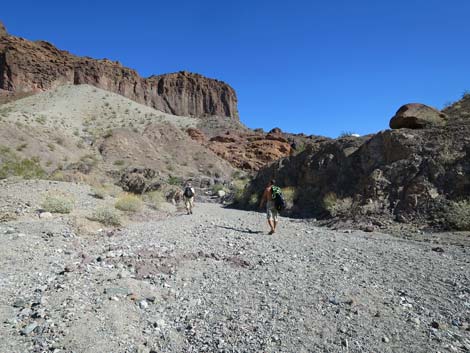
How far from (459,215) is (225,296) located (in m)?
7.64

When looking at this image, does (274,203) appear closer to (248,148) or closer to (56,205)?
(56,205)

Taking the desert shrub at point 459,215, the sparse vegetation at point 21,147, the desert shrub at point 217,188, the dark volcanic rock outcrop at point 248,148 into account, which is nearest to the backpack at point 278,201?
the desert shrub at point 459,215

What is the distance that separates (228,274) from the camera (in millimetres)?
5977

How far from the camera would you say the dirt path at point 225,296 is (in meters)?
3.79

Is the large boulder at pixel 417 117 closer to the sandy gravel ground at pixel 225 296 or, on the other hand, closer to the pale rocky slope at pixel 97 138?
the sandy gravel ground at pixel 225 296

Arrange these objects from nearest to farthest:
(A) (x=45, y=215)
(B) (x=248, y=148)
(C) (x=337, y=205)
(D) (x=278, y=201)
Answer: (A) (x=45, y=215) → (D) (x=278, y=201) → (C) (x=337, y=205) → (B) (x=248, y=148)

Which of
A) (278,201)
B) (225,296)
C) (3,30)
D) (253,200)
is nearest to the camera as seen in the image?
(225,296)

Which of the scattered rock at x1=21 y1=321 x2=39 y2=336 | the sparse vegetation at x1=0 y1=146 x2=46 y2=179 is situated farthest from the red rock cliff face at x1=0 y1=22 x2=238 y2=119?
the scattered rock at x1=21 y1=321 x2=39 y2=336

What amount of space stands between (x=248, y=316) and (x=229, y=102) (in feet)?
365

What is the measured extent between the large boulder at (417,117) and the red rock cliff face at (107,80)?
6617 cm

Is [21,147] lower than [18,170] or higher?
higher

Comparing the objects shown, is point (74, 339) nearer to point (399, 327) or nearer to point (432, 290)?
point (399, 327)

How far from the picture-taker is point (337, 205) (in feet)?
44.7

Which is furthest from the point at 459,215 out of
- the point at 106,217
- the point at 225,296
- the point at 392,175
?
the point at 106,217
